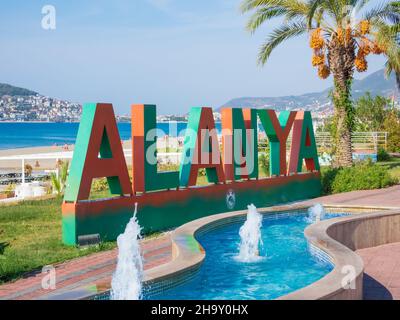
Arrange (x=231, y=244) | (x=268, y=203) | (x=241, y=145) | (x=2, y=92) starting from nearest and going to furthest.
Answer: (x=231, y=244)
(x=241, y=145)
(x=268, y=203)
(x=2, y=92)

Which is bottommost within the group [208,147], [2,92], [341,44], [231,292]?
[231,292]

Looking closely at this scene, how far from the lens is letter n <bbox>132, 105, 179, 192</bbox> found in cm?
1211

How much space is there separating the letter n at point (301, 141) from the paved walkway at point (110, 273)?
6270 millimetres

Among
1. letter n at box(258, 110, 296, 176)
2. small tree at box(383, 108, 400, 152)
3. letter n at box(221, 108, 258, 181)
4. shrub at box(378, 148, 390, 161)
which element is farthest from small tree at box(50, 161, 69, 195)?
small tree at box(383, 108, 400, 152)

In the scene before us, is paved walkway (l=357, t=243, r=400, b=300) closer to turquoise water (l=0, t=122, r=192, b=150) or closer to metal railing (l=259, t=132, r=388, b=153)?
metal railing (l=259, t=132, r=388, b=153)

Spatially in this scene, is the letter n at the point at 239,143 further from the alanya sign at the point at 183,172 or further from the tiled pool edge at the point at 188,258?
the tiled pool edge at the point at 188,258

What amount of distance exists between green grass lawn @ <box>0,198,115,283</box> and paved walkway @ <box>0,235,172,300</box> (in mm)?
271

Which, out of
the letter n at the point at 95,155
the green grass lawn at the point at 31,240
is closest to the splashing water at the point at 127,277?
the green grass lawn at the point at 31,240

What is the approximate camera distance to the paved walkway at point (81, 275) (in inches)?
298

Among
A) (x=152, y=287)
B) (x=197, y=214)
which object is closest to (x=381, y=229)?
(x=197, y=214)

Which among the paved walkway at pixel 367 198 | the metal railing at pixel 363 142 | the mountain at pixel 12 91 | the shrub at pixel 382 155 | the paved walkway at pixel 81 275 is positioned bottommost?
the paved walkway at pixel 81 275
